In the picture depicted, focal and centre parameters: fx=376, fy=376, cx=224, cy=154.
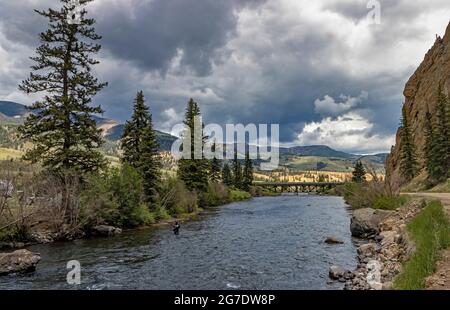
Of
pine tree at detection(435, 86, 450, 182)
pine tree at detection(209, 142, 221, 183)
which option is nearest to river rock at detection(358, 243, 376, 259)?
pine tree at detection(435, 86, 450, 182)

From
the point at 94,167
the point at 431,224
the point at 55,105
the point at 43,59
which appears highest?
the point at 43,59

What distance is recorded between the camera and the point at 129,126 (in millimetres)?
52000

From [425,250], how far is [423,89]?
3368 inches

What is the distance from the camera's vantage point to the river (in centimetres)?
1758

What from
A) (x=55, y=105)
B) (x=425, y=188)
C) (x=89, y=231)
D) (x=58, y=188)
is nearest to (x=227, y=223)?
(x=89, y=231)

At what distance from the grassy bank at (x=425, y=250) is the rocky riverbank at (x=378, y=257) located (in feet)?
2.55

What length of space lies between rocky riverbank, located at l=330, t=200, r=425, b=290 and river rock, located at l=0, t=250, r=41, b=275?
1546 centimetres

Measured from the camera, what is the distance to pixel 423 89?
288 feet

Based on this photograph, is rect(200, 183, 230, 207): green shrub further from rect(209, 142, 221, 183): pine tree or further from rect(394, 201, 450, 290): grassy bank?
rect(394, 201, 450, 290): grassy bank

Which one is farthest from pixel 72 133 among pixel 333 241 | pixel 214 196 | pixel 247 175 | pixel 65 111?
pixel 247 175

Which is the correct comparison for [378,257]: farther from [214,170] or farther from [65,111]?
[214,170]

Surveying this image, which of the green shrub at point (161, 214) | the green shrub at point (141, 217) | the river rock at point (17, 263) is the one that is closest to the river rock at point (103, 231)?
the green shrub at point (141, 217)
